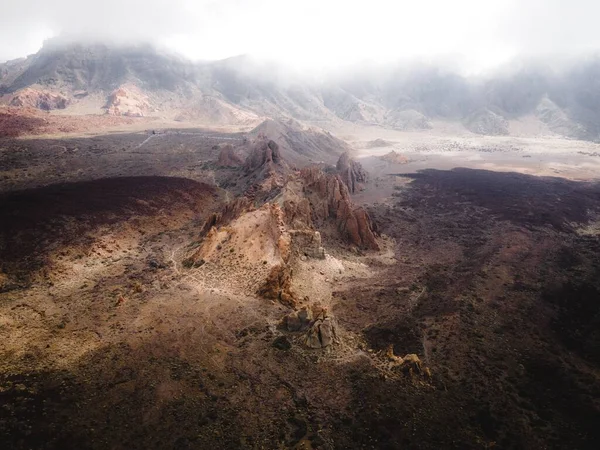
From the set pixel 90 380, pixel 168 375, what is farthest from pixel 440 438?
pixel 90 380

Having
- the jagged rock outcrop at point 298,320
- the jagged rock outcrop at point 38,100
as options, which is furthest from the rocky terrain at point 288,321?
the jagged rock outcrop at point 38,100

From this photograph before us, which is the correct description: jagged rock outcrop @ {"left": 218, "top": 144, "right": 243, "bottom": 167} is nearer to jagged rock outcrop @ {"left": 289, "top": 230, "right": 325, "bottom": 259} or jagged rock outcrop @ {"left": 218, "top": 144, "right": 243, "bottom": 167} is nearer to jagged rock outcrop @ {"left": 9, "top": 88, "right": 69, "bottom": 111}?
jagged rock outcrop @ {"left": 289, "top": 230, "right": 325, "bottom": 259}

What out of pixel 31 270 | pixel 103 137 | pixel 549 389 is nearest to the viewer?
pixel 549 389

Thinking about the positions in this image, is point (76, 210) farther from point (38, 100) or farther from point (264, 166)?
point (38, 100)

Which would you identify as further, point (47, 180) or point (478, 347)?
point (47, 180)

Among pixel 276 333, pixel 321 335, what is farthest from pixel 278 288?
pixel 321 335

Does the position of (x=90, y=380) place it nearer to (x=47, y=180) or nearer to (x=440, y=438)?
(x=440, y=438)

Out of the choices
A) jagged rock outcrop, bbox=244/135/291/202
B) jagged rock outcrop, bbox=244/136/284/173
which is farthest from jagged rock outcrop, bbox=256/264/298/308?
jagged rock outcrop, bbox=244/136/284/173
